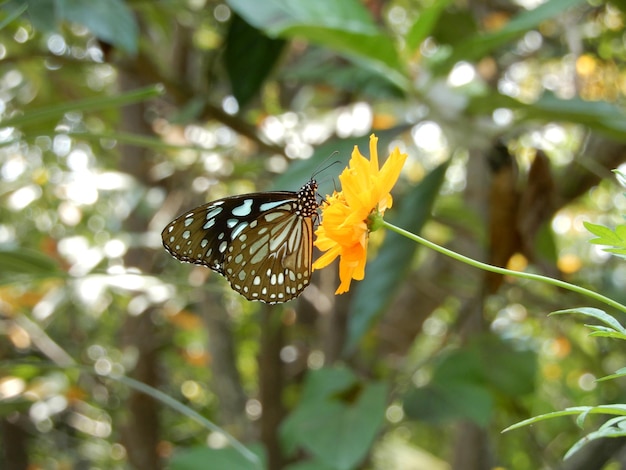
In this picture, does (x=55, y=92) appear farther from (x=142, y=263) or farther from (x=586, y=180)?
(x=586, y=180)

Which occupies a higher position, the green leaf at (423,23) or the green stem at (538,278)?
the green stem at (538,278)

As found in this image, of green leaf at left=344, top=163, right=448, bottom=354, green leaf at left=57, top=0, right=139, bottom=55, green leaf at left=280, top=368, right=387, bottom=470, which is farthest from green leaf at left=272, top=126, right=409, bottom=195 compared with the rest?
green leaf at left=280, top=368, right=387, bottom=470

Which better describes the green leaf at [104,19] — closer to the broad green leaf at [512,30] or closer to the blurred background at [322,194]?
the blurred background at [322,194]

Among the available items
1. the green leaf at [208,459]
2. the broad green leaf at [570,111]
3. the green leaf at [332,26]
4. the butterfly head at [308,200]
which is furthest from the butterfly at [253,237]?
the green leaf at [208,459]

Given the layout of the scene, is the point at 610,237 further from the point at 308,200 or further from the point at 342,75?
the point at 342,75

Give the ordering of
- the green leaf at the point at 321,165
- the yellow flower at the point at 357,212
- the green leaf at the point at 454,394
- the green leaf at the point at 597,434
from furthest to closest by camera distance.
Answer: the green leaf at the point at 454,394, the green leaf at the point at 321,165, the yellow flower at the point at 357,212, the green leaf at the point at 597,434

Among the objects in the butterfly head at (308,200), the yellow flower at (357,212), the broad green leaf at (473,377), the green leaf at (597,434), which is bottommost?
the broad green leaf at (473,377)

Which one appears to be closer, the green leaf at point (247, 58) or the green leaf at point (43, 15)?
the green leaf at point (43, 15)
